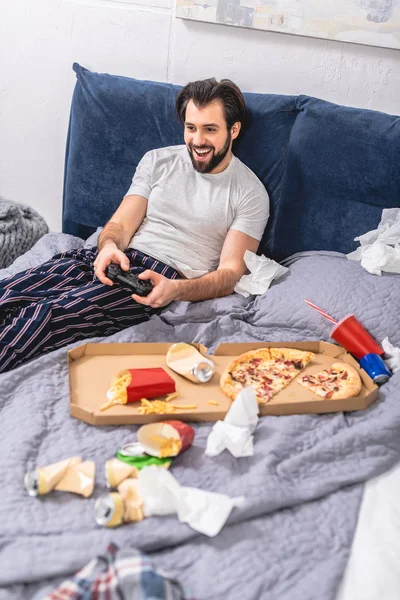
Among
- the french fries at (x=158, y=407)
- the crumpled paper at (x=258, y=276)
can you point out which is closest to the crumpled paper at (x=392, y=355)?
the crumpled paper at (x=258, y=276)

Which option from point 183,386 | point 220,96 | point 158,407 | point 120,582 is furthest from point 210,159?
point 120,582

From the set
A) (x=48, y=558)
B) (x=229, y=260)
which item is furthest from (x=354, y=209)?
(x=48, y=558)

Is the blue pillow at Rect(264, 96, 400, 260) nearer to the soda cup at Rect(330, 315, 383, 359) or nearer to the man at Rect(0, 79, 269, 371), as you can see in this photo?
the man at Rect(0, 79, 269, 371)

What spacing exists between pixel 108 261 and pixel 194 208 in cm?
40

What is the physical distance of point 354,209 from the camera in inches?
87.6

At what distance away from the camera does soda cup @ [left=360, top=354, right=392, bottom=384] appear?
1.75m

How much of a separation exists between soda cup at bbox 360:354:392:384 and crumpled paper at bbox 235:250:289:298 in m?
0.44

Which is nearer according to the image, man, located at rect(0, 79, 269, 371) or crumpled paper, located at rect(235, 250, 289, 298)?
man, located at rect(0, 79, 269, 371)

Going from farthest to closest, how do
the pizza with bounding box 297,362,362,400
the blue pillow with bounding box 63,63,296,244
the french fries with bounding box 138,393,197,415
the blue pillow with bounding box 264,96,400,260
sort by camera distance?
the blue pillow with bounding box 63,63,296,244 → the blue pillow with bounding box 264,96,400,260 → the pizza with bounding box 297,362,362,400 → the french fries with bounding box 138,393,197,415

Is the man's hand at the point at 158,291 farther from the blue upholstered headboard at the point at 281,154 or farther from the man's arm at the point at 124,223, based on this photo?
the blue upholstered headboard at the point at 281,154

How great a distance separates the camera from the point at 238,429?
150 centimetres

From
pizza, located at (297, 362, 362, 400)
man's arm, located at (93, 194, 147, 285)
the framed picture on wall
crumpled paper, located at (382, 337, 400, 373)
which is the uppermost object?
the framed picture on wall

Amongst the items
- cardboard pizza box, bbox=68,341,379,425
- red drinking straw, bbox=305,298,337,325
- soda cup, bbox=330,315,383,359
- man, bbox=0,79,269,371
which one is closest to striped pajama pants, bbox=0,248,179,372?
man, bbox=0,79,269,371

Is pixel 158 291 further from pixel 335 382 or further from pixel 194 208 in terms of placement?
pixel 335 382
